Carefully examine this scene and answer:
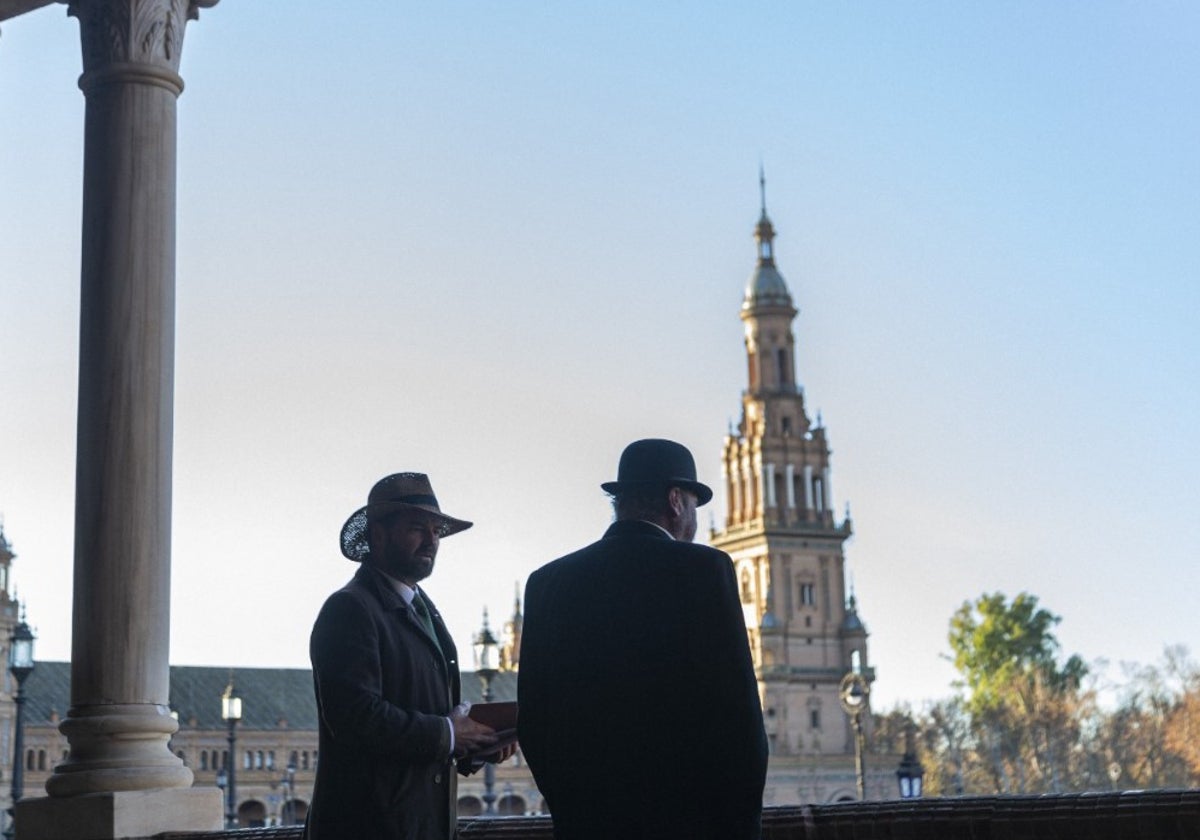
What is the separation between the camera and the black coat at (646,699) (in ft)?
13.1

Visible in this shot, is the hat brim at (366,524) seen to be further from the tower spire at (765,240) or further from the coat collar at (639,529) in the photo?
the tower spire at (765,240)

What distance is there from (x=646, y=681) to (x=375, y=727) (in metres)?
0.97

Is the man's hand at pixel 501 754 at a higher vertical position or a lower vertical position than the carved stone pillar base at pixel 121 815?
higher

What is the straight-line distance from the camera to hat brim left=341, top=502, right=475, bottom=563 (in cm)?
509

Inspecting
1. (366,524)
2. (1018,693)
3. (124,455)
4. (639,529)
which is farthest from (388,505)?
(1018,693)

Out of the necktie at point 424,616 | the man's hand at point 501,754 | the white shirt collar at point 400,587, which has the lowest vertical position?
the man's hand at point 501,754

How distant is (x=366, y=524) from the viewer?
520 centimetres

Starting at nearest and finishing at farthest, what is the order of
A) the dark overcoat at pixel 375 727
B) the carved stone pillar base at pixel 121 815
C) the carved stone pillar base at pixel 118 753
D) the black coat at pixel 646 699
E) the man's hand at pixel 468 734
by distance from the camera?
the black coat at pixel 646 699, the dark overcoat at pixel 375 727, the man's hand at pixel 468 734, the carved stone pillar base at pixel 121 815, the carved stone pillar base at pixel 118 753

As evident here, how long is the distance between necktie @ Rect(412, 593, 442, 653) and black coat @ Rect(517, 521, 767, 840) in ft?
2.55

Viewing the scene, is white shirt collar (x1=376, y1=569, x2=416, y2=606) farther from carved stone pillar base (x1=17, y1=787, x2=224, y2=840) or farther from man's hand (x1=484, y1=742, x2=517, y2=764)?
carved stone pillar base (x1=17, y1=787, x2=224, y2=840)

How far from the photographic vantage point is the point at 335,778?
493cm

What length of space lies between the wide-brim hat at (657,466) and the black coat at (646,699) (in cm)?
10

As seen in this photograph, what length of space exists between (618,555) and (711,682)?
1.28 feet

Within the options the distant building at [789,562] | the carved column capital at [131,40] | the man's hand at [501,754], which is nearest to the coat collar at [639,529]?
the man's hand at [501,754]
